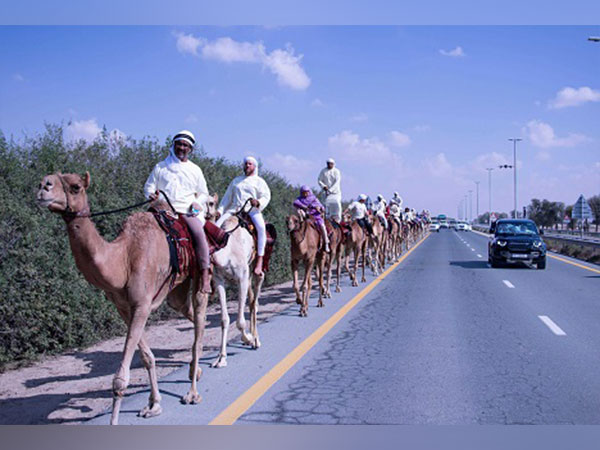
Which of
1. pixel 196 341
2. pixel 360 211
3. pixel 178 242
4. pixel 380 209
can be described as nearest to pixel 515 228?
pixel 380 209

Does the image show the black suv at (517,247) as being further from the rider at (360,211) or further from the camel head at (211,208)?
the camel head at (211,208)

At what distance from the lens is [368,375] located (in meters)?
7.19

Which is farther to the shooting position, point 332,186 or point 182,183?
point 332,186

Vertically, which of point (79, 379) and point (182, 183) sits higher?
point (182, 183)

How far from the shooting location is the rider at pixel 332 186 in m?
16.3

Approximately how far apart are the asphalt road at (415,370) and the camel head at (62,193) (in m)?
1.99

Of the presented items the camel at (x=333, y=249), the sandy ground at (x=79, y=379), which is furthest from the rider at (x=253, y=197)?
the camel at (x=333, y=249)

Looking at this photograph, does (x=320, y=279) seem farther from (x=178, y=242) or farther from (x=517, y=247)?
(x=517, y=247)

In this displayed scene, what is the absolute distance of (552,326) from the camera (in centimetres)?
1057

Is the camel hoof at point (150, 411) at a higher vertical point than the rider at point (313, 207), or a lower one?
lower

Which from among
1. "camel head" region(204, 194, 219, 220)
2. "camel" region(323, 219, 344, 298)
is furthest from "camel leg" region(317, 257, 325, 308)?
"camel head" region(204, 194, 219, 220)

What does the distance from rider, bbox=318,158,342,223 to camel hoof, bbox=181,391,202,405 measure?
1063 centimetres

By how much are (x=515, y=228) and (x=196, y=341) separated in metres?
20.8

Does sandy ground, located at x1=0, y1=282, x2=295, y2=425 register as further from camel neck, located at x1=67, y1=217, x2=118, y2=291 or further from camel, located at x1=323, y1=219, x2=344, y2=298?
camel, located at x1=323, y1=219, x2=344, y2=298
